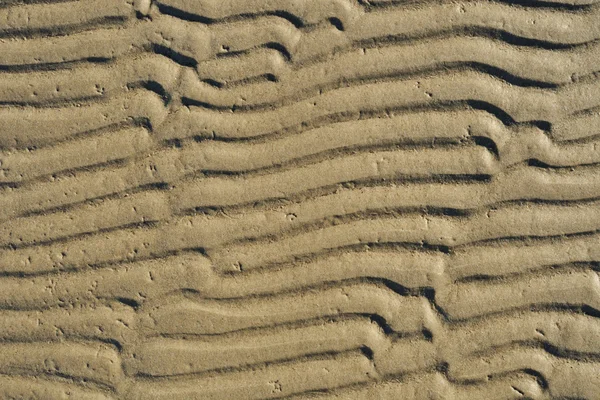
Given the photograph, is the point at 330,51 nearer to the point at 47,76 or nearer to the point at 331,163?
the point at 331,163

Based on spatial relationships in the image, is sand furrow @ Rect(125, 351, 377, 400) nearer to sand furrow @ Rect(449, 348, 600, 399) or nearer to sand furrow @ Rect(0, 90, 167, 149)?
sand furrow @ Rect(449, 348, 600, 399)

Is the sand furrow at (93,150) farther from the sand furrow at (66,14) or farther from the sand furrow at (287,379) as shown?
the sand furrow at (287,379)

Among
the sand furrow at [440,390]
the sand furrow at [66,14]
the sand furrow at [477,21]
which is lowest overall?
the sand furrow at [440,390]

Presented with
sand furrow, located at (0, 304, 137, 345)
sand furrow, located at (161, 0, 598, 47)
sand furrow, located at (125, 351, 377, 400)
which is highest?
sand furrow, located at (161, 0, 598, 47)

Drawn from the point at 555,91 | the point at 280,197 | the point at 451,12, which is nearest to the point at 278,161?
the point at 280,197

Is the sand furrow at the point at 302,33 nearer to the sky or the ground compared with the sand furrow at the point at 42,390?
nearer to the sky

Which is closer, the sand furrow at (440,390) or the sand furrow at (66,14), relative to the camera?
the sand furrow at (440,390)

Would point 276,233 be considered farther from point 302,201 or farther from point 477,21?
point 477,21

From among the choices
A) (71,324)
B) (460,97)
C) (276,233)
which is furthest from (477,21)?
(71,324)

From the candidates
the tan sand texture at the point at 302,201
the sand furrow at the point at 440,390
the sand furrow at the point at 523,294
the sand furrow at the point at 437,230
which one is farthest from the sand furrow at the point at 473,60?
the sand furrow at the point at 440,390

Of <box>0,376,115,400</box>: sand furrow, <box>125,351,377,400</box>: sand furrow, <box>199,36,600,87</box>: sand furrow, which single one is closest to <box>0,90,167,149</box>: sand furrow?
<box>199,36,600,87</box>: sand furrow
